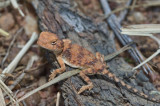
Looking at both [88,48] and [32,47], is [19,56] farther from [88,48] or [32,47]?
[88,48]

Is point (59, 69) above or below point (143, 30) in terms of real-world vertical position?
above

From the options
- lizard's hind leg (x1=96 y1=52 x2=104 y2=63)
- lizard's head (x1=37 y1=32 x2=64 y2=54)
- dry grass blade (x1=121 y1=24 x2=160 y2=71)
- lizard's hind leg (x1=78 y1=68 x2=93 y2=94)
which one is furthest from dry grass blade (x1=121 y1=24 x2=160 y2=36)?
lizard's head (x1=37 y1=32 x2=64 y2=54)

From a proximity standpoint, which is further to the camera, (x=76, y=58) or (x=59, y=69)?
(x=76, y=58)

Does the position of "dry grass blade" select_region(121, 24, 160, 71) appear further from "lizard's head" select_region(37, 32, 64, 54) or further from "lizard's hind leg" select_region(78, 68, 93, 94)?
"lizard's head" select_region(37, 32, 64, 54)

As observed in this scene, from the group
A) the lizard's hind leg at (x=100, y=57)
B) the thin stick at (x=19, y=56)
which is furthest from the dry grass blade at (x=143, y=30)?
the thin stick at (x=19, y=56)

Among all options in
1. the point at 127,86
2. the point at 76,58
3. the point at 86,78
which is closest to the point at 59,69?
the point at 76,58

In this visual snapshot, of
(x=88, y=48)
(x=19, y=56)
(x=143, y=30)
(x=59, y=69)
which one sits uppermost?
(x=19, y=56)

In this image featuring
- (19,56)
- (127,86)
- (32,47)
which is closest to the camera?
(127,86)

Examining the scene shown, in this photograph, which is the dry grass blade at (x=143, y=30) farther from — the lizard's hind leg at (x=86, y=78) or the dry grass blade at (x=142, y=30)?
the lizard's hind leg at (x=86, y=78)
